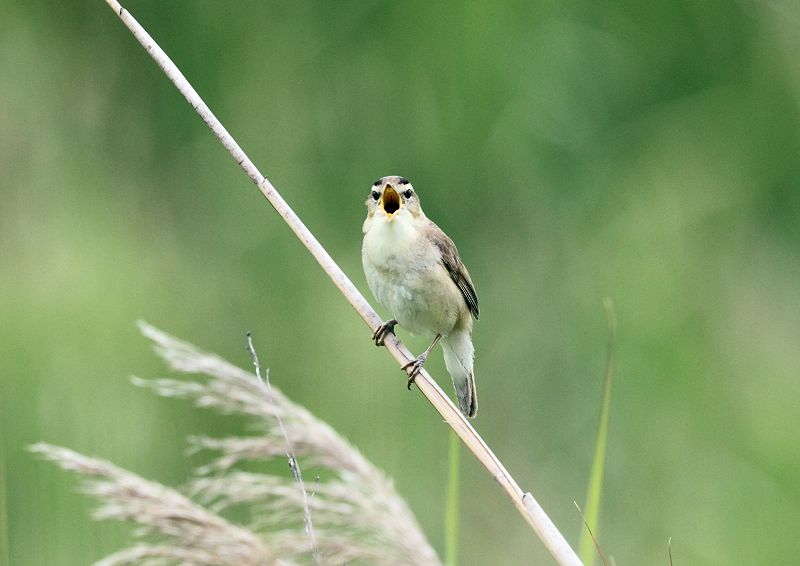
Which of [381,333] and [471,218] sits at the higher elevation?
[471,218]

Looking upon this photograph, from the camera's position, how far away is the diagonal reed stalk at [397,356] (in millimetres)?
2094

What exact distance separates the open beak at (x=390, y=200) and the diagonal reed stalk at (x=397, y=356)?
856 millimetres

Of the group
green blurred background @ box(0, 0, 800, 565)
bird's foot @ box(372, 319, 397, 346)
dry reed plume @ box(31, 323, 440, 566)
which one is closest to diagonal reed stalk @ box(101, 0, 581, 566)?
bird's foot @ box(372, 319, 397, 346)

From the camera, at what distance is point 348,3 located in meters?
6.87

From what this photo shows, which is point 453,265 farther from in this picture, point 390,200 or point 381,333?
point 381,333

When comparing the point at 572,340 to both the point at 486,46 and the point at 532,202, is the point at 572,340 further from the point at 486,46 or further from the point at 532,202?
the point at 486,46

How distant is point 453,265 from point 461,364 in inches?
13.8

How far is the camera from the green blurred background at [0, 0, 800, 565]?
18.3ft

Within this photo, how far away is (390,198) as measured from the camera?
3.54 m

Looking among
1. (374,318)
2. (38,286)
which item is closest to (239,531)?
(374,318)

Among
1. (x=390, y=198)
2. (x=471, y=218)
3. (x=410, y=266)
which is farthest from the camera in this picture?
(x=471, y=218)

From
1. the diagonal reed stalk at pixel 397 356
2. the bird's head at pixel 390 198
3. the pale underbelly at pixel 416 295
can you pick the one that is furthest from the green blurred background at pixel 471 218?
the diagonal reed stalk at pixel 397 356

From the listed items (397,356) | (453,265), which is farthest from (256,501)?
(453,265)

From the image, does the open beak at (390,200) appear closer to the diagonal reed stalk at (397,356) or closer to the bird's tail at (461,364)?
the bird's tail at (461,364)
